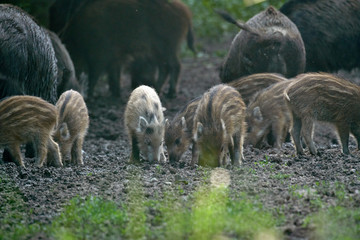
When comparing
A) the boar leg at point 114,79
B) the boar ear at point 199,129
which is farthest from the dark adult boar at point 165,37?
the boar ear at point 199,129

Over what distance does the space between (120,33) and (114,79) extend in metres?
0.93

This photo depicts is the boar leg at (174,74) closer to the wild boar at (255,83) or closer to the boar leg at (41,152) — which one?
the wild boar at (255,83)

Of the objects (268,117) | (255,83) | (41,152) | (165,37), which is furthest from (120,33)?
(41,152)

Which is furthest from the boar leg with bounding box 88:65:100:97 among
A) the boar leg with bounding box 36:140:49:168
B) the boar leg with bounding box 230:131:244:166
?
the boar leg with bounding box 230:131:244:166

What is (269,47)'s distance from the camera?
866 cm

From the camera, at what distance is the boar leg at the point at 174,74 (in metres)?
12.0

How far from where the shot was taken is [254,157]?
23.5 ft

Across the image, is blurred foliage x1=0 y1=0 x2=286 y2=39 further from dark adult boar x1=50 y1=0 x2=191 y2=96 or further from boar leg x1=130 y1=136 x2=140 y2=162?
boar leg x1=130 y1=136 x2=140 y2=162

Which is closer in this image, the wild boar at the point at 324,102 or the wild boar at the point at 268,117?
the wild boar at the point at 324,102

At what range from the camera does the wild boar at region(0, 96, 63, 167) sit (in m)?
6.62

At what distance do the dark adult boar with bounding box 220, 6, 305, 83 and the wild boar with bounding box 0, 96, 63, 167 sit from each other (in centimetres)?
297

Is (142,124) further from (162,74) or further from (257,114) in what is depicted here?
(162,74)

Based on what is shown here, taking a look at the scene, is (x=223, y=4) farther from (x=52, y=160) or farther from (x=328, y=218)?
(x=328, y=218)

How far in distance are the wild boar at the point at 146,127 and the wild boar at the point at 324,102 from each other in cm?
137
